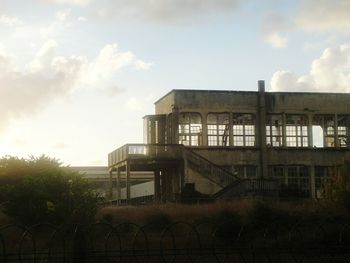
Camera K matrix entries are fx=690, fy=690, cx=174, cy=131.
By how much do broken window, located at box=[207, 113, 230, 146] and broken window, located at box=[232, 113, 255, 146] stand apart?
568 mm

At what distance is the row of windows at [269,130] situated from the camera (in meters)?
46.6

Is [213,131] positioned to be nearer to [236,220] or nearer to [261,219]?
[261,219]

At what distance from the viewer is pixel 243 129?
156 feet

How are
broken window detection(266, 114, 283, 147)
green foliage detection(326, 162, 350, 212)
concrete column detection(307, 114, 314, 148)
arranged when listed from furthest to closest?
concrete column detection(307, 114, 314, 148)
broken window detection(266, 114, 283, 147)
green foliage detection(326, 162, 350, 212)

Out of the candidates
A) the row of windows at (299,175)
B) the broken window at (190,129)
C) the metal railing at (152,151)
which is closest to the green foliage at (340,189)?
the metal railing at (152,151)

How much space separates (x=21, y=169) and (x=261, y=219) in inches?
653

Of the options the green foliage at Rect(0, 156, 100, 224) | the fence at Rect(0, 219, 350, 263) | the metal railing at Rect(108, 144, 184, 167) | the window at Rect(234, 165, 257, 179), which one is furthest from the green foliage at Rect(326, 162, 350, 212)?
the window at Rect(234, 165, 257, 179)

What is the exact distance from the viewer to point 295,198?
38719 mm

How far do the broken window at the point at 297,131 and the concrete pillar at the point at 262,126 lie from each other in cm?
264

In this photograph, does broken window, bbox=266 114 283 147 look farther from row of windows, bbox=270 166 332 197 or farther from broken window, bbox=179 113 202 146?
broken window, bbox=179 113 202 146

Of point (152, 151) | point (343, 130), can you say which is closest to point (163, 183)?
point (152, 151)

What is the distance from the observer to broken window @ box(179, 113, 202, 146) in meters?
46.3

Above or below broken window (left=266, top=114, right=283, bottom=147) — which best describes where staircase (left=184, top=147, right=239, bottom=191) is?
below

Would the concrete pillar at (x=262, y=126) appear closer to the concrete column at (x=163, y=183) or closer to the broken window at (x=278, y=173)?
the broken window at (x=278, y=173)
